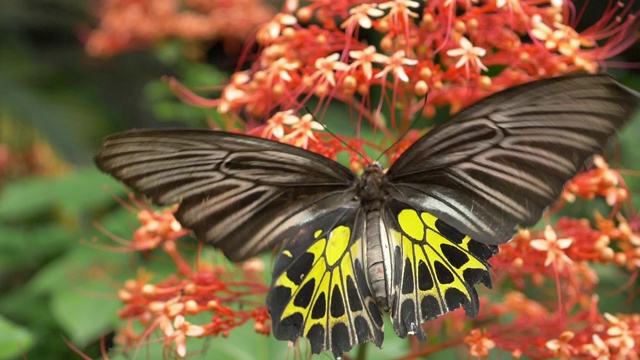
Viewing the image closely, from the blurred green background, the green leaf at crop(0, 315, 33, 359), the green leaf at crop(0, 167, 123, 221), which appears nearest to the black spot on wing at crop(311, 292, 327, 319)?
the blurred green background

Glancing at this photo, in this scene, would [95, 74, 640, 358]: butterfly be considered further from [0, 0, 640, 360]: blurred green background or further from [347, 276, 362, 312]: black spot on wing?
[0, 0, 640, 360]: blurred green background

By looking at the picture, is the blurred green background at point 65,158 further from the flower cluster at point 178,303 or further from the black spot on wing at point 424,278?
the black spot on wing at point 424,278

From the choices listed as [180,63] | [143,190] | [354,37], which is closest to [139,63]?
[180,63]

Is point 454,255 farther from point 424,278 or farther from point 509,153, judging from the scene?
point 509,153

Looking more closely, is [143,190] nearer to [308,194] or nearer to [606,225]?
[308,194]

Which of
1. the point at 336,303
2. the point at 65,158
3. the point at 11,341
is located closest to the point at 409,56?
the point at 336,303

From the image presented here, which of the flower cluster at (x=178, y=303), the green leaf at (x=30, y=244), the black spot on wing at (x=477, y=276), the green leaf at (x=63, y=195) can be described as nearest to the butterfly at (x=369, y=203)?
the black spot on wing at (x=477, y=276)
